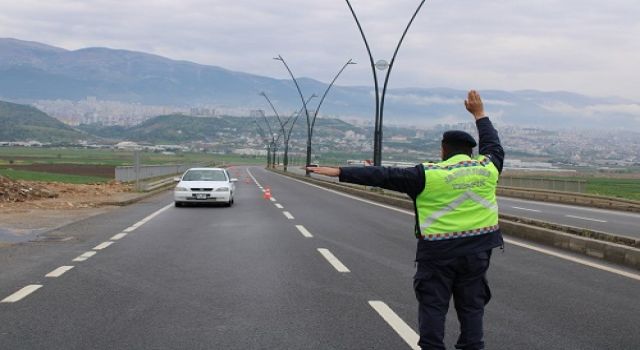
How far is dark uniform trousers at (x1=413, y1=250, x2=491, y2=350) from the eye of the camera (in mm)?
3803

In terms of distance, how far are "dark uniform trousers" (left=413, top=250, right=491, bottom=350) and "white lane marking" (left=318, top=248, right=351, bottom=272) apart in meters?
5.08

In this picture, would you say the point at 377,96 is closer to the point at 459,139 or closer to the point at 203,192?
the point at 203,192

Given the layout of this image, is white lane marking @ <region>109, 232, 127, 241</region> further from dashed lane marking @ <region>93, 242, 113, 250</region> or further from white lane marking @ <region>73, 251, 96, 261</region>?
white lane marking @ <region>73, 251, 96, 261</region>

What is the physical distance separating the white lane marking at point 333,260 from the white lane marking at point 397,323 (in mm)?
2229

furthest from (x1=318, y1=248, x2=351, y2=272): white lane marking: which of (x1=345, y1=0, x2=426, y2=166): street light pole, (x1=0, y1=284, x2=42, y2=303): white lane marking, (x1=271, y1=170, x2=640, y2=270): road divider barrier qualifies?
(x1=345, y1=0, x2=426, y2=166): street light pole

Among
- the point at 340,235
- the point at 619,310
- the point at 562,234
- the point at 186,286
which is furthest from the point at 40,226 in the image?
the point at 619,310

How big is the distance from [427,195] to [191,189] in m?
18.5

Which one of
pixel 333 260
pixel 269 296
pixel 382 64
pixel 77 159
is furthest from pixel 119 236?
pixel 77 159

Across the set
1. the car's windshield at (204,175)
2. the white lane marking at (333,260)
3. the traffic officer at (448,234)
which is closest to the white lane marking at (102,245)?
the white lane marking at (333,260)

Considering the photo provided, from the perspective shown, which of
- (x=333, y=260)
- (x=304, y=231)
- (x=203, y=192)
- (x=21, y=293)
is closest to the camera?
(x=21, y=293)

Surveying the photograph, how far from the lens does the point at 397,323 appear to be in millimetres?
5938

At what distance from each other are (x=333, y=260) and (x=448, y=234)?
20.0 ft

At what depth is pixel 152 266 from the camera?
30.0 ft

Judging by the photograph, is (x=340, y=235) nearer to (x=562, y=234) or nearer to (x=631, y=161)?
(x=562, y=234)
